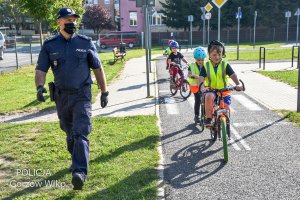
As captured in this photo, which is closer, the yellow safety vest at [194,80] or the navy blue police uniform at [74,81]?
the navy blue police uniform at [74,81]

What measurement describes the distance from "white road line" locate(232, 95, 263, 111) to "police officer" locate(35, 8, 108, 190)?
19.0ft

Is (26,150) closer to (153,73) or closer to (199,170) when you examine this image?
(199,170)

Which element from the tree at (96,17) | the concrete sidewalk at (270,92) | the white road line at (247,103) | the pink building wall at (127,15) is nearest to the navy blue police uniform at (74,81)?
the white road line at (247,103)

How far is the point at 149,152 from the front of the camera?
6.18 meters

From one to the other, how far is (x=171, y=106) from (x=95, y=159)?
15.0 ft

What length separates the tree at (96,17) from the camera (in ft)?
185

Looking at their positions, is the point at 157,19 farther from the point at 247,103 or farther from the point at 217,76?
the point at 217,76

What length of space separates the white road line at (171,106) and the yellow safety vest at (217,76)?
9.80 feet

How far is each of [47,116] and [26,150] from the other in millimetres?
2888

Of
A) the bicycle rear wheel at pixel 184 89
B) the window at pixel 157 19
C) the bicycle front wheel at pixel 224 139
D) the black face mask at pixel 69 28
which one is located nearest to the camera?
the black face mask at pixel 69 28

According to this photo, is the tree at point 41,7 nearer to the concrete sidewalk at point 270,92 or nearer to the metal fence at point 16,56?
the concrete sidewalk at point 270,92

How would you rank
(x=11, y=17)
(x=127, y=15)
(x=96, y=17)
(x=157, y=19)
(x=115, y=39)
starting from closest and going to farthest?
(x=115, y=39)
(x=96, y=17)
(x=157, y=19)
(x=127, y=15)
(x=11, y=17)

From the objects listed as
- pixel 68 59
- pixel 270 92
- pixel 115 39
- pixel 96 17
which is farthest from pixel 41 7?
pixel 96 17

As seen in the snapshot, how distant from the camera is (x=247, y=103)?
1038 cm
